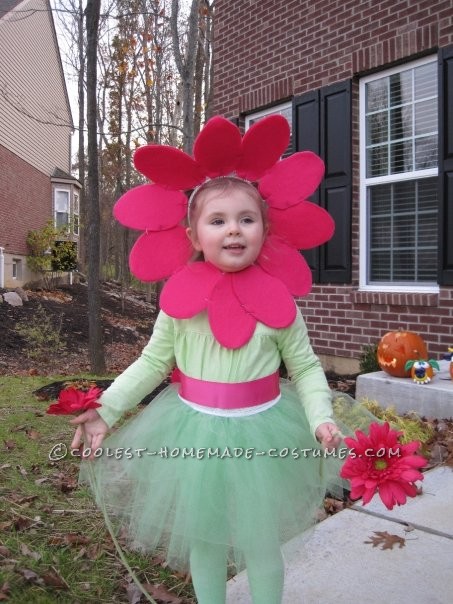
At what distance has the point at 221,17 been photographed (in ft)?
23.8

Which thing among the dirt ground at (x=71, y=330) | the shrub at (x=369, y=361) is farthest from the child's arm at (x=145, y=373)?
the dirt ground at (x=71, y=330)

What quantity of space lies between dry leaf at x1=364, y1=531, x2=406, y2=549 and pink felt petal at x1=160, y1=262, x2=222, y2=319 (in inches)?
55.9

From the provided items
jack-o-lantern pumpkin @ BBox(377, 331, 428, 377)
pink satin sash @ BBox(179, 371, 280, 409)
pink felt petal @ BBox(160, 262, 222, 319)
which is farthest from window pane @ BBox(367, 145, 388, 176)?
pink satin sash @ BBox(179, 371, 280, 409)

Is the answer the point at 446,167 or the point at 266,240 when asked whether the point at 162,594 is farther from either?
the point at 446,167

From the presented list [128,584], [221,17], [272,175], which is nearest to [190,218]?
[272,175]

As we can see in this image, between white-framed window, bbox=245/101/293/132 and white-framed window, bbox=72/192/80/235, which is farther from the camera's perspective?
white-framed window, bbox=72/192/80/235

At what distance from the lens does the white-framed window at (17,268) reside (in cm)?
1648

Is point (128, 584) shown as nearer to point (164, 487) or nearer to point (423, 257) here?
point (164, 487)

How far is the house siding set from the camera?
647 inches

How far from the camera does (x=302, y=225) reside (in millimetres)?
2125

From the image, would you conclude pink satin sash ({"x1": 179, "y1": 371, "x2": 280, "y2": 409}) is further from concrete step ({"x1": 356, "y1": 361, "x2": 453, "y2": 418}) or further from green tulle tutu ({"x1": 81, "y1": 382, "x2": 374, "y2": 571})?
concrete step ({"x1": 356, "y1": 361, "x2": 453, "y2": 418})

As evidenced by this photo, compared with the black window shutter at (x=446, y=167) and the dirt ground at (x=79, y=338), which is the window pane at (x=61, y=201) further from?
the black window shutter at (x=446, y=167)

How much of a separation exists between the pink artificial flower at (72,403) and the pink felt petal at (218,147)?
0.84 meters

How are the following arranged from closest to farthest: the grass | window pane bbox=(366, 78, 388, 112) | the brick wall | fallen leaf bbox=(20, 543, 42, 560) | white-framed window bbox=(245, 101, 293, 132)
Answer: the grass → fallen leaf bbox=(20, 543, 42, 560) → window pane bbox=(366, 78, 388, 112) → white-framed window bbox=(245, 101, 293, 132) → the brick wall
